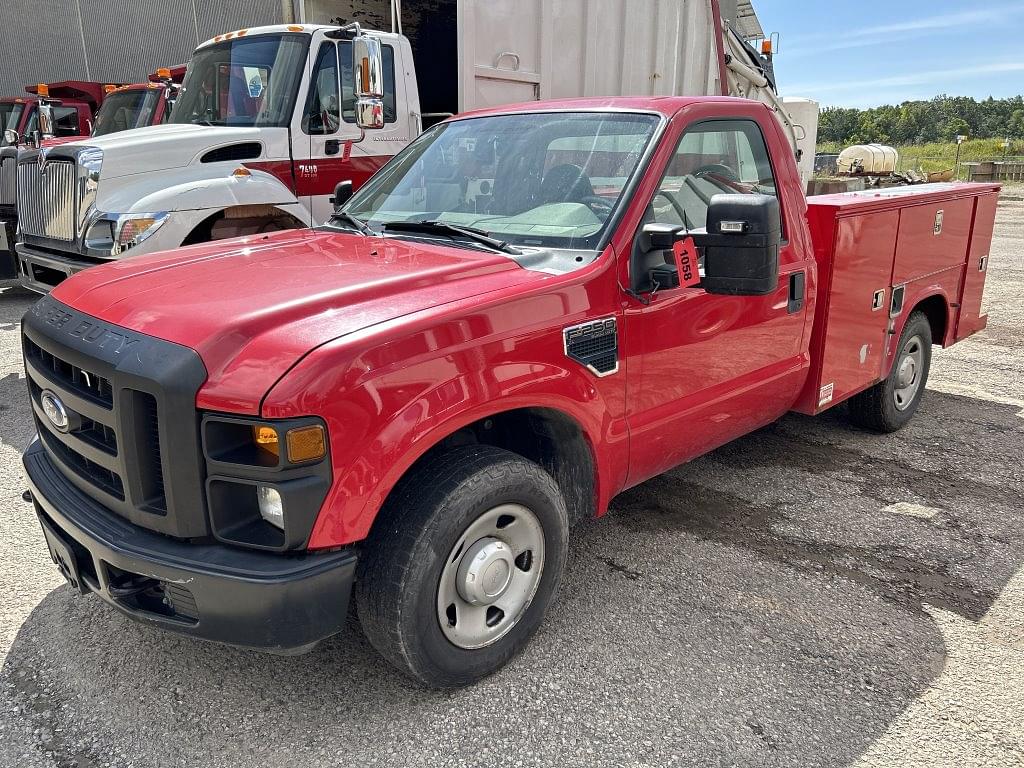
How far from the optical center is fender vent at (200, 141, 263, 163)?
6.52 meters

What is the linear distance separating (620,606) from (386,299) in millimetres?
1578

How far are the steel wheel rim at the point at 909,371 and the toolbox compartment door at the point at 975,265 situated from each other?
44cm

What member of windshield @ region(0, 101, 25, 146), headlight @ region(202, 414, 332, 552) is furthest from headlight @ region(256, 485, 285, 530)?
windshield @ region(0, 101, 25, 146)

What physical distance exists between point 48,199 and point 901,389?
6.59 meters

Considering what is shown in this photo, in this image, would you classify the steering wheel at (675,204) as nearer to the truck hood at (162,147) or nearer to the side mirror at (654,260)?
the side mirror at (654,260)

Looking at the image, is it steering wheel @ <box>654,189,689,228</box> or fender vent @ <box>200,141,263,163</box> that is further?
fender vent @ <box>200,141,263,163</box>

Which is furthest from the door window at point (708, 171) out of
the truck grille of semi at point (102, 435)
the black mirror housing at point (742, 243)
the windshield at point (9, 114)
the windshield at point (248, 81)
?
the windshield at point (9, 114)

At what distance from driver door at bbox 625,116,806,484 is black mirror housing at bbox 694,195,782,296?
0.28 metres

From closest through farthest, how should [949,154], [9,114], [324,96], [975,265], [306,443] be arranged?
1. [306,443]
2. [975,265]
3. [324,96]
4. [9,114]
5. [949,154]

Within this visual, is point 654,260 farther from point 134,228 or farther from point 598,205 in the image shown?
point 134,228

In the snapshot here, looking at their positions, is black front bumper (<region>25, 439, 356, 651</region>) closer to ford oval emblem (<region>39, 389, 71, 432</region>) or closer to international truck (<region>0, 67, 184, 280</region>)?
ford oval emblem (<region>39, 389, 71, 432</region>)

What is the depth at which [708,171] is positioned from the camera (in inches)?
142

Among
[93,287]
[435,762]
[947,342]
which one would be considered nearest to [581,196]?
[93,287]

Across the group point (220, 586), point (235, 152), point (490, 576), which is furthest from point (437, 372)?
point (235, 152)
